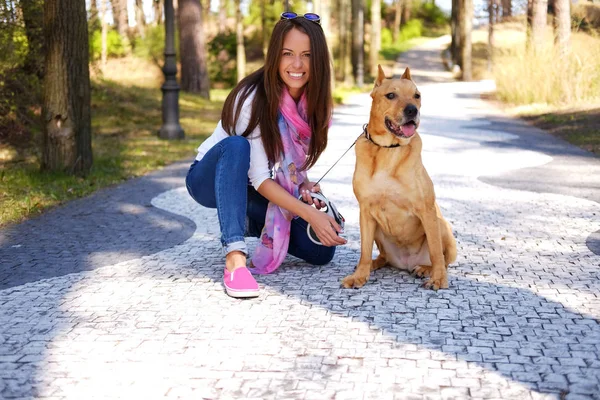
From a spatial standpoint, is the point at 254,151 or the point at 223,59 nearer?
the point at 254,151

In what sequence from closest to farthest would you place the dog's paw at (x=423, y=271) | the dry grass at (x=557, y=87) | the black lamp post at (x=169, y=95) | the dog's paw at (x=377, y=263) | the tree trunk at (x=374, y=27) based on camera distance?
the dog's paw at (x=423, y=271) → the dog's paw at (x=377, y=263) → the black lamp post at (x=169, y=95) → the dry grass at (x=557, y=87) → the tree trunk at (x=374, y=27)

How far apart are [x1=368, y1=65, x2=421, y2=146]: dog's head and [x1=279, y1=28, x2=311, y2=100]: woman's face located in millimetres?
463

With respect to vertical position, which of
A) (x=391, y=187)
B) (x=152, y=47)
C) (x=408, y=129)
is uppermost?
(x=152, y=47)

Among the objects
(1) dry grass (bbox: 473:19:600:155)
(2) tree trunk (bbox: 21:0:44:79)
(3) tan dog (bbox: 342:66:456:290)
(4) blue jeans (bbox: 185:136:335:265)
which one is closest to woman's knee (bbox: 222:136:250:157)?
(4) blue jeans (bbox: 185:136:335:265)

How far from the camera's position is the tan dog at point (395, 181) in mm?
4219

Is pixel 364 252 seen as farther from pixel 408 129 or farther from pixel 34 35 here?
pixel 34 35

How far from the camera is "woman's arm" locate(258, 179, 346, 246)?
432cm

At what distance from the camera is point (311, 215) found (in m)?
4.34

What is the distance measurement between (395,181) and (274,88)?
911mm

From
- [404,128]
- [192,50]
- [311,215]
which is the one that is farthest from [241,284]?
[192,50]

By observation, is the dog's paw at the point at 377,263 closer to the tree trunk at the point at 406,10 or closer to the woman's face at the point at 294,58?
the woman's face at the point at 294,58

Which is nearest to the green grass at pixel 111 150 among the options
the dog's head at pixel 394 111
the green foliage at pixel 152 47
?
the dog's head at pixel 394 111

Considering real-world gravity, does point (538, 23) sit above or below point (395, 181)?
above

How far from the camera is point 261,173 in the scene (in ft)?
14.8
